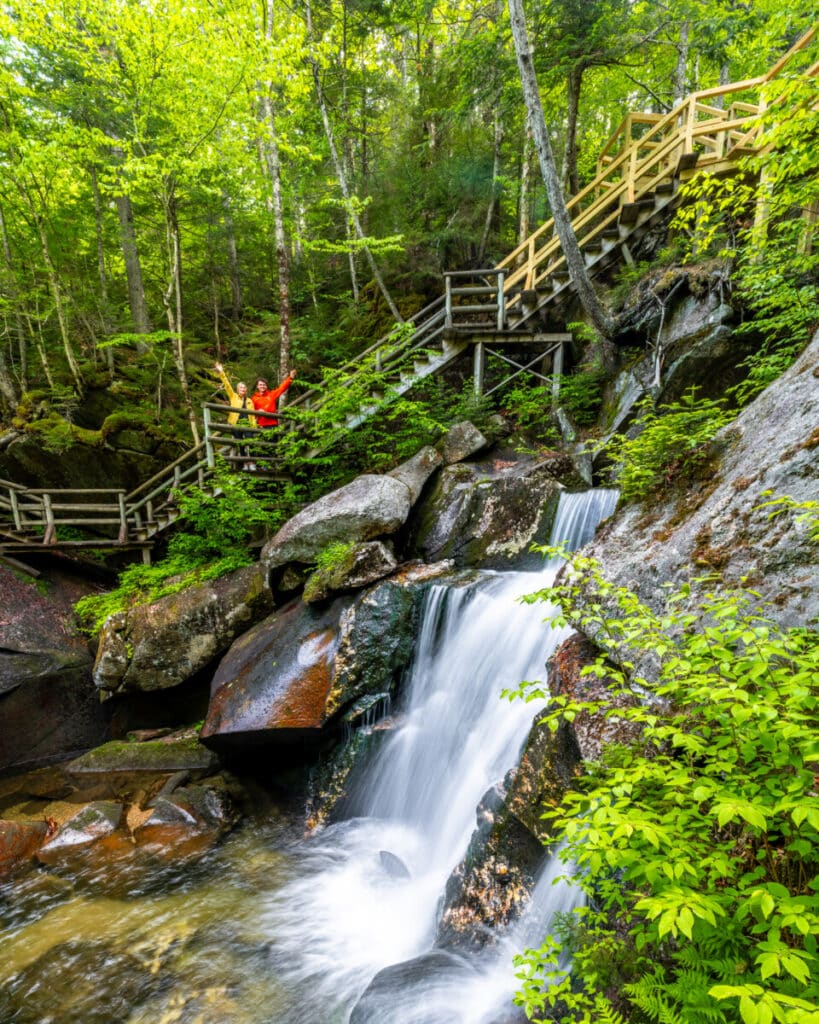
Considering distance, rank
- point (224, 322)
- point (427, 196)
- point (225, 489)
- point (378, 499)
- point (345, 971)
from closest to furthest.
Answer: point (345, 971)
point (378, 499)
point (225, 489)
point (427, 196)
point (224, 322)

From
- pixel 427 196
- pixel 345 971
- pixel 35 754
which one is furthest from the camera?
pixel 427 196

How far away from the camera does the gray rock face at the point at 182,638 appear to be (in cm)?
818

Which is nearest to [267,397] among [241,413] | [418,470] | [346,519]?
[241,413]

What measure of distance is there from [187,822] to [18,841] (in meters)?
1.97

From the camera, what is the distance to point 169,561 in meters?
10.2

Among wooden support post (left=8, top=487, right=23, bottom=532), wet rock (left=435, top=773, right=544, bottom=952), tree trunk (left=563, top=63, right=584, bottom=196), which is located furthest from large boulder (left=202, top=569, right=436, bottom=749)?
tree trunk (left=563, top=63, right=584, bottom=196)

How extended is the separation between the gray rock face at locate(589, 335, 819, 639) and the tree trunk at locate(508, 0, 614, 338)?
5.10 m

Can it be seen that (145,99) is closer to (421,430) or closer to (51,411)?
(51,411)

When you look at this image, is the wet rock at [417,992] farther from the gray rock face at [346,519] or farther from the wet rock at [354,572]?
the gray rock face at [346,519]

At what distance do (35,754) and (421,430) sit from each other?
29.8ft

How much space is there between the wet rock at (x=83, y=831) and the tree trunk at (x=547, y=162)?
1075 centimetres

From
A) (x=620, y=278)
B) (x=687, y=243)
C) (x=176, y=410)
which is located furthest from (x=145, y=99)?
(x=687, y=243)

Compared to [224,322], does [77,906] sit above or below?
below

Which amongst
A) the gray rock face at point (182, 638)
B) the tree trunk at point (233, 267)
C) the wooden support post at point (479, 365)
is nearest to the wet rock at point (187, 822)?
the gray rock face at point (182, 638)
